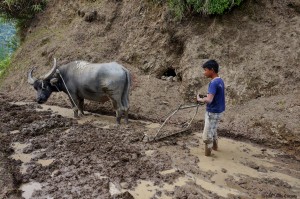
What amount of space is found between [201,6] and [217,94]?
3.96m

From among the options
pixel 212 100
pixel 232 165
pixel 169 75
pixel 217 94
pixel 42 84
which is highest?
pixel 217 94

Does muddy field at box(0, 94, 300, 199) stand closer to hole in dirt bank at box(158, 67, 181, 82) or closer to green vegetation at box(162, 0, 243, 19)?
hole in dirt bank at box(158, 67, 181, 82)

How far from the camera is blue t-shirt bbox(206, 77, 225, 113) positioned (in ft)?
19.9

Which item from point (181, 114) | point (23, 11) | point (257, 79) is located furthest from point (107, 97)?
point (23, 11)

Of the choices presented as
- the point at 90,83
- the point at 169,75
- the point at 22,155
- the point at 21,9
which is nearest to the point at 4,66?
the point at 21,9

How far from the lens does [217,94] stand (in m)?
6.20

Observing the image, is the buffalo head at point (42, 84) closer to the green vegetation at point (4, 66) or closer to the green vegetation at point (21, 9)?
the green vegetation at point (4, 66)

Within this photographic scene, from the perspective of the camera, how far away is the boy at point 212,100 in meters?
6.06

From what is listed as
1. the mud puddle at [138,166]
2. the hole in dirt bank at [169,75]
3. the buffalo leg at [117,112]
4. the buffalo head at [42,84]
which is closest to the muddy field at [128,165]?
the mud puddle at [138,166]

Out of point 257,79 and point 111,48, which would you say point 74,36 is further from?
point 257,79

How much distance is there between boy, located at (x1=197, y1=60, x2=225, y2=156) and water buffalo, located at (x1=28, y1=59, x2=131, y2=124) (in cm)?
220

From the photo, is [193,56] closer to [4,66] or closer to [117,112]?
[117,112]

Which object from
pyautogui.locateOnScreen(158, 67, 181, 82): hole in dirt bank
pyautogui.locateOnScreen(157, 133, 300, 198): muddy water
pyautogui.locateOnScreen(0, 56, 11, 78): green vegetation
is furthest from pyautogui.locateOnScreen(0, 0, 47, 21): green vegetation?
pyautogui.locateOnScreen(157, 133, 300, 198): muddy water

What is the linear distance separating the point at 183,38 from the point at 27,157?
5.21 m
